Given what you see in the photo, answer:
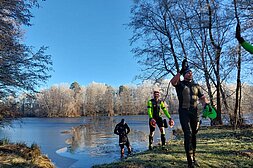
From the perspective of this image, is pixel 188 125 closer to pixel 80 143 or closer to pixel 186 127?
pixel 186 127

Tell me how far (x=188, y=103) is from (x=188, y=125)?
0.50 meters

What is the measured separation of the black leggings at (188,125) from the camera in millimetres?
5648

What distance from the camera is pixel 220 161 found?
20.7ft

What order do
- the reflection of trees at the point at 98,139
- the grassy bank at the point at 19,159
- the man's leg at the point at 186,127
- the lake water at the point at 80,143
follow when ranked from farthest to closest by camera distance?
the reflection of trees at the point at 98,139 < the lake water at the point at 80,143 < the grassy bank at the point at 19,159 < the man's leg at the point at 186,127

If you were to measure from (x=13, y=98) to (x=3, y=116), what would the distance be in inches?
44.0

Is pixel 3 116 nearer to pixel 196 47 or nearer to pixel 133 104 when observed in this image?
pixel 196 47

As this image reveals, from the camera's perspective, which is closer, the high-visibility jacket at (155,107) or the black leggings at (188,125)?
the black leggings at (188,125)

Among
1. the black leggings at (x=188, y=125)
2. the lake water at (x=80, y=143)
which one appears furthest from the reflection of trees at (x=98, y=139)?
the black leggings at (x=188, y=125)

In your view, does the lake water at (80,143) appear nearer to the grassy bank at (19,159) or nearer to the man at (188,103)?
the grassy bank at (19,159)

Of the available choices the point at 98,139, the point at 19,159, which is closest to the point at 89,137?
the point at 98,139

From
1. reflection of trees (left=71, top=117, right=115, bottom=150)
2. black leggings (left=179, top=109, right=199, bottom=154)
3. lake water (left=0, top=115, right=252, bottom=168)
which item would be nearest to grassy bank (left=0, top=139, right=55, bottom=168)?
lake water (left=0, top=115, right=252, bottom=168)

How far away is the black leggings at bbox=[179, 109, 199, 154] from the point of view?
565cm

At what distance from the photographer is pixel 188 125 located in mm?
5734

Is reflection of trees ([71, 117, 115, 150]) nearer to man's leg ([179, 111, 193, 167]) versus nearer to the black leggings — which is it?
the black leggings
